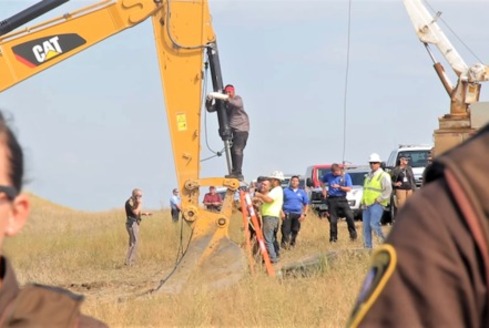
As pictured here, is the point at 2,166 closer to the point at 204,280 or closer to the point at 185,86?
the point at 204,280

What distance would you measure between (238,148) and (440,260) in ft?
44.8

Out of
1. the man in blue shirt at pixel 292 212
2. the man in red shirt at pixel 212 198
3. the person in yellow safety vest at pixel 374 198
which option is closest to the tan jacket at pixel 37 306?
the person in yellow safety vest at pixel 374 198

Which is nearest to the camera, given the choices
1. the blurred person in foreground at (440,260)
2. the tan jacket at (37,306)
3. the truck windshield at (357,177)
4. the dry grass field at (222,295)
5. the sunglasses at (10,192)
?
the blurred person in foreground at (440,260)

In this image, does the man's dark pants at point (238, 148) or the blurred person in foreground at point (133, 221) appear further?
the blurred person in foreground at point (133, 221)

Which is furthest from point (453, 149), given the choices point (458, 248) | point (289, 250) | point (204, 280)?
point (289, 250)

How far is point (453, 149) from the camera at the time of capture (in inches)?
63.6

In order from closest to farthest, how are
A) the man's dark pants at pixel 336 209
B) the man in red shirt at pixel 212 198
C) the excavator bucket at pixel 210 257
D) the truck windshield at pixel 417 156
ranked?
the excavator bucket at pixel 210 257
the man's dark pants at pixel 336 209
the man in red shirt at pixel 212 198
the truck windshield at pixel 417 156

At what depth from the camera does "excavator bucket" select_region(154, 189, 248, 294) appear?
13.9 metres

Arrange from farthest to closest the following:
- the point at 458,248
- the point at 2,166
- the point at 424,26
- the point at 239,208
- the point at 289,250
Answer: the point at 289,250
the point at 424,26
the point at 239,208
the point at 2,166
the point at 458,248

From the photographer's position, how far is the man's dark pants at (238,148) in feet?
49.7

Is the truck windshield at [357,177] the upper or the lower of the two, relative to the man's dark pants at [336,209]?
lower

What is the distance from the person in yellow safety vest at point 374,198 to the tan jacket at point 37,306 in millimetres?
14947

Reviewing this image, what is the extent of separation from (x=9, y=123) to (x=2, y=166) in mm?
114

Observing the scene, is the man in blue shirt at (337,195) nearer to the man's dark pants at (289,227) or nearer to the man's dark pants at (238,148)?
the man's dark pants at (289,227)
